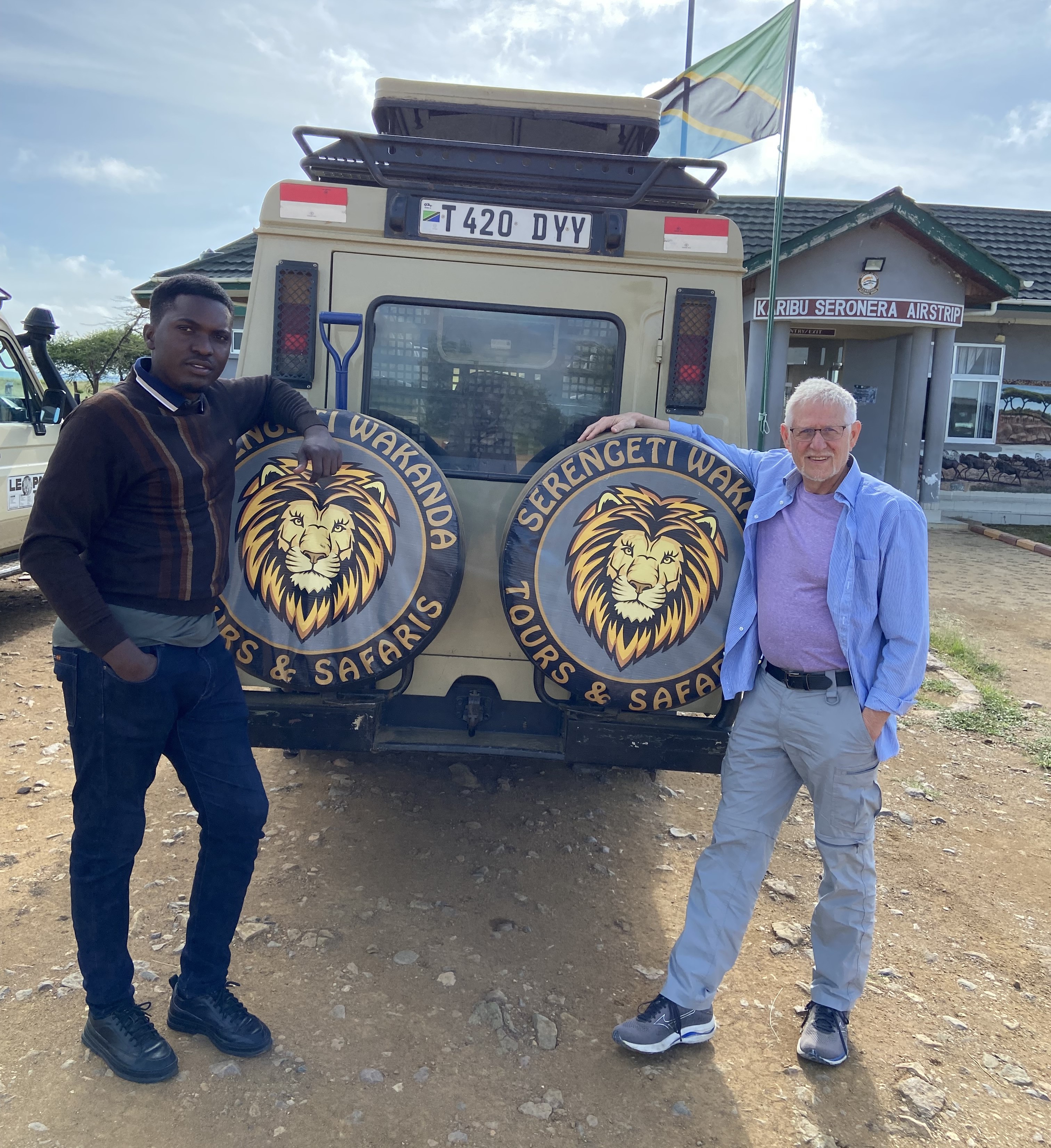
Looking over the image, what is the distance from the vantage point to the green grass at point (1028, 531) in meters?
12.7

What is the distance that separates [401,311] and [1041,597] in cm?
836

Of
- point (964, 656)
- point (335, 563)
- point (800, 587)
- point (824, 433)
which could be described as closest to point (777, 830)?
point (800, 587)

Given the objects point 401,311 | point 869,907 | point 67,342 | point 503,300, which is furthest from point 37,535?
point 67,342

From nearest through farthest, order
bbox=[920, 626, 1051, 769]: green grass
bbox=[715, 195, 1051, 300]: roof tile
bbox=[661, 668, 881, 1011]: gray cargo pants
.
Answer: bbox=[661, 668, 881, 1011]: gray cargo pants, bbox=[920, 626, 1051, 769]: green grass, bbox=[715, 195, 1051, 300]: roof tile

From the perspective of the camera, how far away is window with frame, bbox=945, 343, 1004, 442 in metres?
15.7

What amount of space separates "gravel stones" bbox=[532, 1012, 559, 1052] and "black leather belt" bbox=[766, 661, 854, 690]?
1243 mm

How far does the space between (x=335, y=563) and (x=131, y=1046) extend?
1421 mm

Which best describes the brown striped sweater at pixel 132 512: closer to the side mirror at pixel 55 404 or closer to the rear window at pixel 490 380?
the rear window at pixel 490 380

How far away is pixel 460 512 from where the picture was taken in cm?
310

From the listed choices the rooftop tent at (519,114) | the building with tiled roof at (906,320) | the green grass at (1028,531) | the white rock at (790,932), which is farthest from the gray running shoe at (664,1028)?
the green grass at (1028,531)

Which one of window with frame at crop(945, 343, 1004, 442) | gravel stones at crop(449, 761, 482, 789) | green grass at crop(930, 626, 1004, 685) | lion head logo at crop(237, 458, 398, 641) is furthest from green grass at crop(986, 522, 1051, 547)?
lion head logo at crop(237, 458, 398, 641)

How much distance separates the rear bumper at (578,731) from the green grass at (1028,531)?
1113cm

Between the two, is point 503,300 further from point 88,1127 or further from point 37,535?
point 88,1127

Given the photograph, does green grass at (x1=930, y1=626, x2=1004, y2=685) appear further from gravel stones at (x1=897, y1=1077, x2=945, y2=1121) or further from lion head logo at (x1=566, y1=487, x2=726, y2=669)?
lion head logo at (x1=566, y1=487, x2=726, y2=669)
